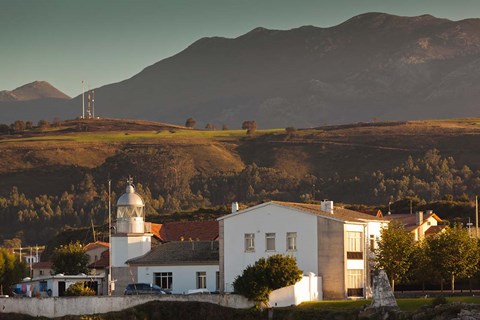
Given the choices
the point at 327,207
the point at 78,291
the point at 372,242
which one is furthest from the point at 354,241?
the point at 78,291

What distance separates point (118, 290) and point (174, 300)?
13.4m

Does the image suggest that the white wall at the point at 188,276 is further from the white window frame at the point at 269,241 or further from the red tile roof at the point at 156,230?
the red tile roof at the point at 156,230

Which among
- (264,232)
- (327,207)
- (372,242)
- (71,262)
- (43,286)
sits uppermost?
(327,207)

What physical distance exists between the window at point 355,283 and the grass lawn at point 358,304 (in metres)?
5.35

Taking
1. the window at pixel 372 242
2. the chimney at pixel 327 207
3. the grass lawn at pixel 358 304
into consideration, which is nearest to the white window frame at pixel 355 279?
the window at pixel 372 242

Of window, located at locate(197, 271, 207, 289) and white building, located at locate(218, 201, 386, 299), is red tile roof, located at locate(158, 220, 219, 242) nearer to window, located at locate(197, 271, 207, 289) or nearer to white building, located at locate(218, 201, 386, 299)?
window, located at locate(197, 271, 207, 289)

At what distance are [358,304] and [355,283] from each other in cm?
984

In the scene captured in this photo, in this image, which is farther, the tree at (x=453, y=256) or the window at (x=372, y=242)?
the window at (x=372, y=242)

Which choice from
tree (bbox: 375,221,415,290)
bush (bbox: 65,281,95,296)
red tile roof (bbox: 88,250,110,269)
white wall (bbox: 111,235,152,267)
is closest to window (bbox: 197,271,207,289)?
white wall (bbox: 111,235,152,267)

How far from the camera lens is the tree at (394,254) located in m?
76.0

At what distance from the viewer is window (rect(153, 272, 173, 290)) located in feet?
267

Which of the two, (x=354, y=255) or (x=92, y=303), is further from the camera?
(x=354, y=255)

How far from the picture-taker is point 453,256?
76.1 metres

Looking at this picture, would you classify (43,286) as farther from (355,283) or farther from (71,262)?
(355,283)
